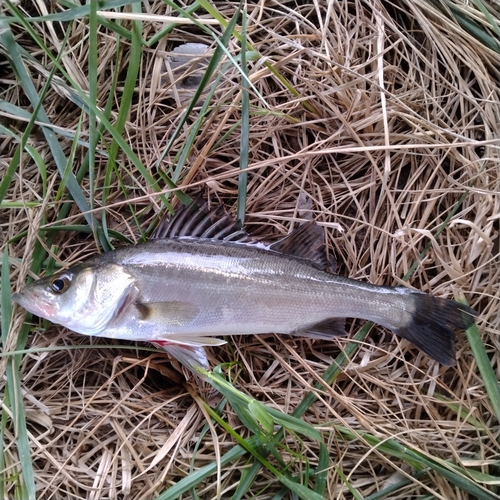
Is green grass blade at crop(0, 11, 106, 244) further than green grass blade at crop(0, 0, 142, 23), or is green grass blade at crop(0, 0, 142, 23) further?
green grass blade at crop(0, 11, 106, 244)

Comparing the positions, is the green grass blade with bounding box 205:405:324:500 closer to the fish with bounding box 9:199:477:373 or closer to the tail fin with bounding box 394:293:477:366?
the fish with bounding box 9:199:477:373

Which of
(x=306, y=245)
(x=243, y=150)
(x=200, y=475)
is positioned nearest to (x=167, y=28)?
(x=243, y=150)

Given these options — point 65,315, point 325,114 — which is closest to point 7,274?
point 65,315

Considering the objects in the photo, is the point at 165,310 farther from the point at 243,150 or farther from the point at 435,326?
the point at 435,326

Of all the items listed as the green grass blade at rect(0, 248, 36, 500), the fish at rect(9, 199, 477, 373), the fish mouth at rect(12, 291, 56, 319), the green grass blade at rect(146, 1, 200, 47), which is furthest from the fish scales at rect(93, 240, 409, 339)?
the green grass blade at rect(146, 1, 200, 47)

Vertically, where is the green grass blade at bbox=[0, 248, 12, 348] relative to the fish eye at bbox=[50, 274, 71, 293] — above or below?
below

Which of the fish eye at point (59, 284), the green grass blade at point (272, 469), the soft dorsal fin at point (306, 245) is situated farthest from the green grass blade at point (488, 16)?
the fish eye at point (59, 284)

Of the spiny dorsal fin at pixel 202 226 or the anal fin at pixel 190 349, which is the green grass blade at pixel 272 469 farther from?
the spiny dorsal fin at pixel 202 226
